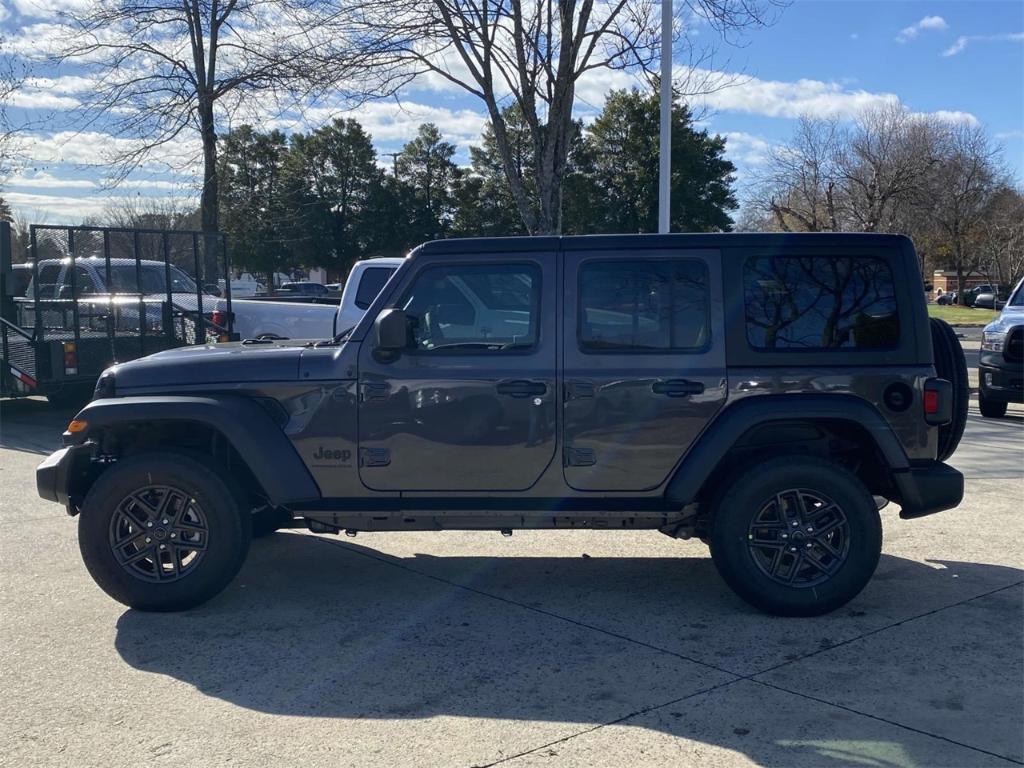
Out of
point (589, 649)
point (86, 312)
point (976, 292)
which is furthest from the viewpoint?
point (976, 292)

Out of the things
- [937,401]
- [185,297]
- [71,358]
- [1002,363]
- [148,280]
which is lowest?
[1002,363]

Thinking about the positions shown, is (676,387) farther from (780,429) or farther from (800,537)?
(800,537)

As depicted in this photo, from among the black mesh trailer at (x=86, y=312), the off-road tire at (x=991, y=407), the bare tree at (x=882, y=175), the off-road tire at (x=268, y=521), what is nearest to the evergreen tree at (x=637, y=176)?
the bare tree at (x=882, y=175)

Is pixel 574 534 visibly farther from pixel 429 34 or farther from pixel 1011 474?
pixel 429 34

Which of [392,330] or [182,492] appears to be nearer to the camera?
[392,330]

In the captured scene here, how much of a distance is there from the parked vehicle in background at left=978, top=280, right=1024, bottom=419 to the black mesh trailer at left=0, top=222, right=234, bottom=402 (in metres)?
9.74

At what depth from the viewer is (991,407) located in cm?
1348

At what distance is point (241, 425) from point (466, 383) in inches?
46.6

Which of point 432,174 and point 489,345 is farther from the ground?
point 432,174

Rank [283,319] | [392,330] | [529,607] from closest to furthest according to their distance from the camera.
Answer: [392,330] → [529,607] → [283,319]

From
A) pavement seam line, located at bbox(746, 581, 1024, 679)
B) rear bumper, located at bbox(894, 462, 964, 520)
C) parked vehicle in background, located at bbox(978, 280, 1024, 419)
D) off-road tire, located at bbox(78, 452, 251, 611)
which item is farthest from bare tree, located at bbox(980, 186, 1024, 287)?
off-road tire, located at bbox(78, 452, 251, 611)

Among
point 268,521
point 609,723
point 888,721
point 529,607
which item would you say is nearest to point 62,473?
point 268,521

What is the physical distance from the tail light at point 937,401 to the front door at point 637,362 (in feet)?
3.52

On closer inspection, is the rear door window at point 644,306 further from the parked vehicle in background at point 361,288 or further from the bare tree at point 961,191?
the bare tree at point 961,191
